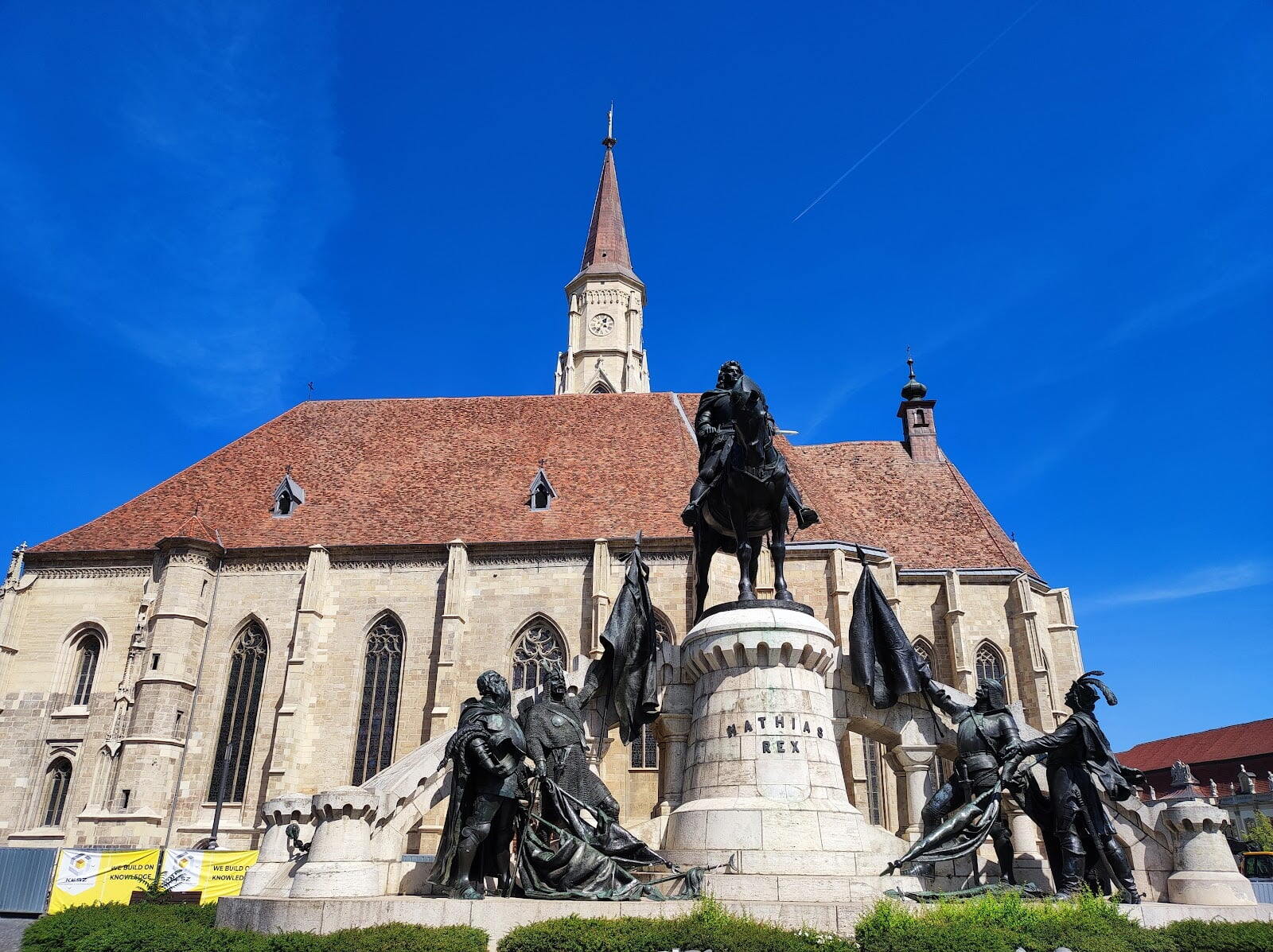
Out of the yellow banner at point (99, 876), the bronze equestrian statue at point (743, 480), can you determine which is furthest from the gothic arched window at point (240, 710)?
the bronze equestrian statue at point (743, 480)

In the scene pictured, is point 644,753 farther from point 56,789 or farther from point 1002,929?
point 1002,929

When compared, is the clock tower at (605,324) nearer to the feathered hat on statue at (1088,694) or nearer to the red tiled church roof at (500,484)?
the red tiled church roof at (500,484)

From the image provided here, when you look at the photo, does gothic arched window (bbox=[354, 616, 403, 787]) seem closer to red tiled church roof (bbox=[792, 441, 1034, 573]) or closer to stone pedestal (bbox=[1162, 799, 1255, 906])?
red tiled church roof (bbox=[792, 441, 1034, 573])

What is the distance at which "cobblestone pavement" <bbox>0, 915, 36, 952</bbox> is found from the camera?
11.5 meters

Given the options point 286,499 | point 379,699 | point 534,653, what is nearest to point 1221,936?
point 534,653

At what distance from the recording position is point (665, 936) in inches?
242

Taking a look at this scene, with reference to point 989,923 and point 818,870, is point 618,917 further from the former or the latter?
point 989,923

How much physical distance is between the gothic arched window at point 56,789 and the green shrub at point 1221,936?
2617cm

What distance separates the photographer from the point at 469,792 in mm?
8312

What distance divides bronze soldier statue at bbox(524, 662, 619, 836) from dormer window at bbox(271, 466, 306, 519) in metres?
20.5

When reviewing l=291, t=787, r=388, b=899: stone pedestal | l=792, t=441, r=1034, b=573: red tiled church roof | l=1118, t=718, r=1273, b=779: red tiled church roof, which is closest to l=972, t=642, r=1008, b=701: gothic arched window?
l=792, t=441, r=1034, b=573: red tiled church roof

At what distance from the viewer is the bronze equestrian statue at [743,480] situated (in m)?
9.71

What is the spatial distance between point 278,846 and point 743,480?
20.7ft

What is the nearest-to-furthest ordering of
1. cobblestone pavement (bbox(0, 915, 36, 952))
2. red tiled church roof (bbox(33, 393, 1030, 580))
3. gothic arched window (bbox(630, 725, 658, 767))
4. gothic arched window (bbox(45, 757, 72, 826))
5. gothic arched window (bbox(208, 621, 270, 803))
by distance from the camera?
1. cobblestone pavement (bbox(0, 915, 36, 952))
2. gothic arched window (bbox(630, 725, 658, 767))
3. gothic arched window (bbox(45, 757, 72, 826))
4. gothic arched window (bbox(208, 621, 270, 803))
5. red tiled church roof (bbox(33, 393, 1030, 580))
